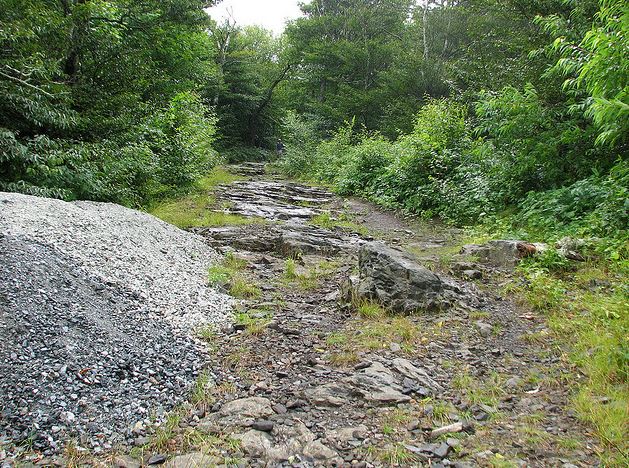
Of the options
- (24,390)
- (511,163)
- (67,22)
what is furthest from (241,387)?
(67,22)

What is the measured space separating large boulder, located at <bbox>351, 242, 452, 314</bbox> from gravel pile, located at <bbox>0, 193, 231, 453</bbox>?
1.48 metres

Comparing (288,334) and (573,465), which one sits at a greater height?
(573,465)

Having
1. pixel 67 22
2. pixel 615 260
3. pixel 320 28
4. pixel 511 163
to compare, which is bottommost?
pixel 615 260

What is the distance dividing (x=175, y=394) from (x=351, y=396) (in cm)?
111

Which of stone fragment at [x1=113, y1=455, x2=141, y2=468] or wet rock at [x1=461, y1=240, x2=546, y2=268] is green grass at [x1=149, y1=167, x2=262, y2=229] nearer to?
wet rock at [x1=461, y1=240, x2=546, y2=268]

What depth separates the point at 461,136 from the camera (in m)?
10.2

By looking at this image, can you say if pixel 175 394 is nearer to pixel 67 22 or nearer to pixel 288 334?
pixel 288 334

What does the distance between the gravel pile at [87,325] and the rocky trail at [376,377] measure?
0.22 meters

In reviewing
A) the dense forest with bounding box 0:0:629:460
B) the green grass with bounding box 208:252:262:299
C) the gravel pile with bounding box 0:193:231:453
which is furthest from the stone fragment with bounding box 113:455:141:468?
the green grass with bounding box 208:252:262:299

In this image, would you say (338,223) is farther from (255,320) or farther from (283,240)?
(255,320)

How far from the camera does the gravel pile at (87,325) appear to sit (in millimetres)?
2336

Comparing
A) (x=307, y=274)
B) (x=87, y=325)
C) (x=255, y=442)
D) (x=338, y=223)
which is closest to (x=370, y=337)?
(x=255, y=442)

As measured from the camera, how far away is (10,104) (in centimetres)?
711

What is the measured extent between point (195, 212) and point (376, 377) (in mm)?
6906
